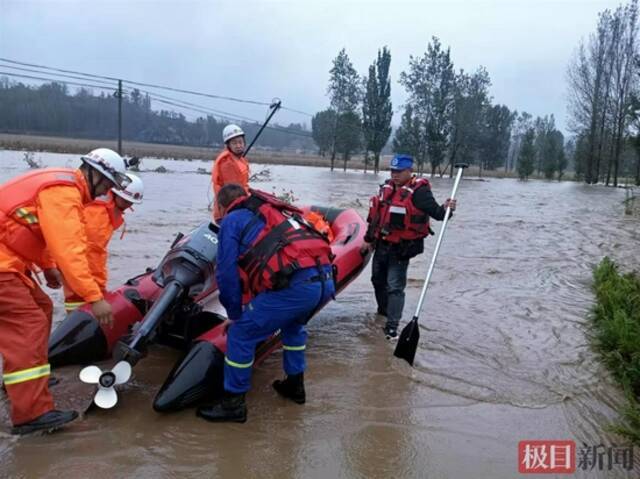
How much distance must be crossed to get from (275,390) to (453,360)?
1665mm

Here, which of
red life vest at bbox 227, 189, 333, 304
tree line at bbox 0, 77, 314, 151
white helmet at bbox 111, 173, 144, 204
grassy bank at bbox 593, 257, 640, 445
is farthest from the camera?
tree line at bbox 0, 77, 314, 151

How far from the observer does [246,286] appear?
136 inches

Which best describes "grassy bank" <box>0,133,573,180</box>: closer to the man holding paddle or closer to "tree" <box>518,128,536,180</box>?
"tree" <box>518,128,536,180</box>

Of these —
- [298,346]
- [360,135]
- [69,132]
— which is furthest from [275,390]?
[69,132]

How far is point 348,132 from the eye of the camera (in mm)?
43500

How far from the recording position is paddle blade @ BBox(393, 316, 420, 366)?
175 inches

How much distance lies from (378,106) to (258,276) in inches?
1626

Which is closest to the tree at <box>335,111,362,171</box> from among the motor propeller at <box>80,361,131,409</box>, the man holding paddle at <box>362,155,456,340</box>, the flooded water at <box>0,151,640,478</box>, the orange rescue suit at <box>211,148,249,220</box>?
the flooded water at <box>0,151,640,478</box>

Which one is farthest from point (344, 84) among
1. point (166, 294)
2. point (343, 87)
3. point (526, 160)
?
point (166, 294)

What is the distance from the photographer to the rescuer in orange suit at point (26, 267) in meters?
2.92

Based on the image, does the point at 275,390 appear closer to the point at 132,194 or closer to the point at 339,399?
the point at 339,399

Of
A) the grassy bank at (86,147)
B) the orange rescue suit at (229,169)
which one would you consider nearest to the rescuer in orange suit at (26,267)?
the orange rescue suit at (229,169)

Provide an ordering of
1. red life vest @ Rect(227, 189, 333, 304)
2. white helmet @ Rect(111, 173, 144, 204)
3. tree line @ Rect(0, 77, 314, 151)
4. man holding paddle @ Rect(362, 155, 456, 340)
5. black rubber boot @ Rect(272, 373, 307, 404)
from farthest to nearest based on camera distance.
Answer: tree line @ Rect(0, 77, 314, 151), man holding paddle @ Rect(362, 155, 456, 340), white helmet @ Rect(111, 173, 144, 204), black rubber boot @ Rect(272, 373, 307, 404), red life vest @ Rect(227, 189, 333, 304)

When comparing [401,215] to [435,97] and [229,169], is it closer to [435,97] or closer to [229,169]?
[229,169]
